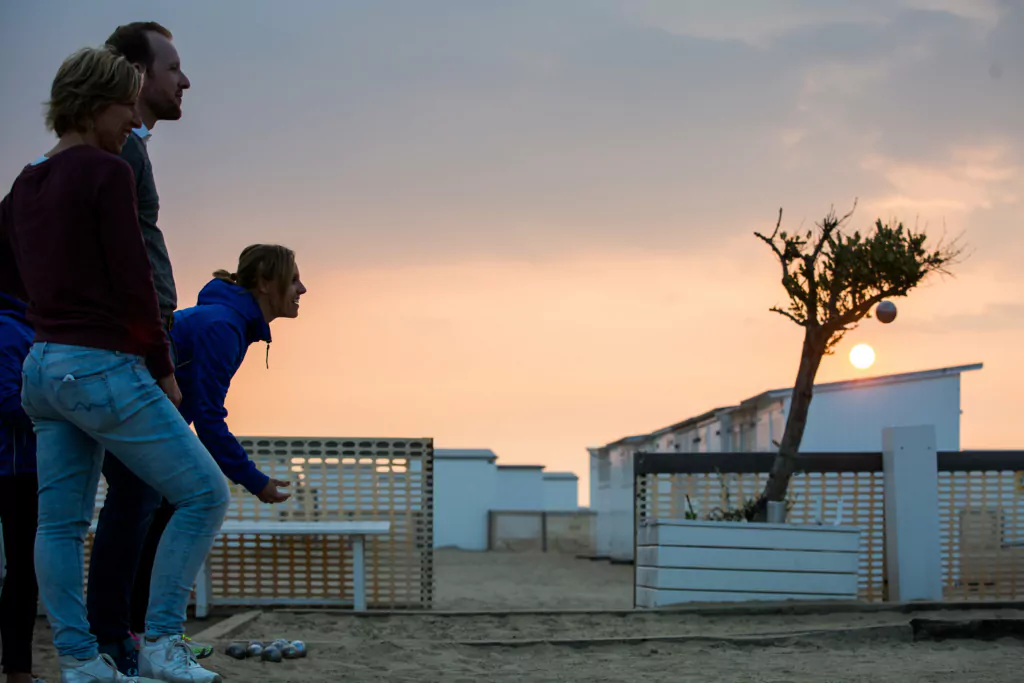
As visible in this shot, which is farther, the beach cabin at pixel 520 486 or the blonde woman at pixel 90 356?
the beach cabin at pixel 520 486

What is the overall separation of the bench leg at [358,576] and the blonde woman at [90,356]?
521 centimetres

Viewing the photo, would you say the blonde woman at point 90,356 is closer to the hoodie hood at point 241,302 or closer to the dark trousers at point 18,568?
the dark trousers at point 18,568

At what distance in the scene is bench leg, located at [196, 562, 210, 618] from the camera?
8.34 meters

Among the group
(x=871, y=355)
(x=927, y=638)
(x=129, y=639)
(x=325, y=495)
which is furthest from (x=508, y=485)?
(x=129, y=639)

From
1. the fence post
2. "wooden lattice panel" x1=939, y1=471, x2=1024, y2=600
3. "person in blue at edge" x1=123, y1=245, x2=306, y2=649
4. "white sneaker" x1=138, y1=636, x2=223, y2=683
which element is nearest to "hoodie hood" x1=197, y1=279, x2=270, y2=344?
"person in blue at edge" x1=123, y1=245, x2=306, y2=649

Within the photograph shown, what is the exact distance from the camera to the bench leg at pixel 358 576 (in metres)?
8.48

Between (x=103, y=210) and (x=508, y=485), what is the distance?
121 feet

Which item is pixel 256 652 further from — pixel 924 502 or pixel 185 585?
pixel 924 502

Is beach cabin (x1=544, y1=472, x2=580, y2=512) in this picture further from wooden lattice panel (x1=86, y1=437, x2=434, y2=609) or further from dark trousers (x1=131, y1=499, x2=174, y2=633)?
dark trousers (x1=131, y1=499, x2=174, y2=633)

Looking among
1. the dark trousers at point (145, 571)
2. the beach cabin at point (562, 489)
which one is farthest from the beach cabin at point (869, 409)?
the beach cabin at point (562, 489)

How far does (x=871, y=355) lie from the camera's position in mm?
20484

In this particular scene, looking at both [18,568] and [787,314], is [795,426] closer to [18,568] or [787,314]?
[787,314]

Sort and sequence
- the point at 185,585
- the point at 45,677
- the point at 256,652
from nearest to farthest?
1. the point at 185,585
2. the point at 45,677
3. the point at 256,652

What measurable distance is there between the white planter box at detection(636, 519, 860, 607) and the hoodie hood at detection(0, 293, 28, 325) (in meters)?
5.25
